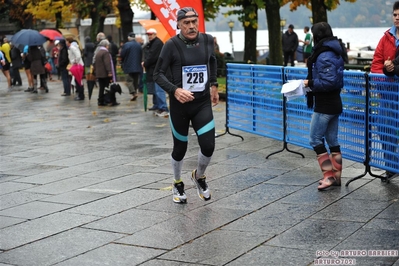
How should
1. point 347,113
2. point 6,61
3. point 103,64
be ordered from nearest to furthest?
1. point 347,113
2. point 103,64
3. point 6,61

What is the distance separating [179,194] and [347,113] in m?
2.51

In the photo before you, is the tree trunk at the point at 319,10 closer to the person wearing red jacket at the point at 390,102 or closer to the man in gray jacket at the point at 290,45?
the man in gray jacket at the point at 290,45

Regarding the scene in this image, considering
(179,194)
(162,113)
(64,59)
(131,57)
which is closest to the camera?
(179,194)

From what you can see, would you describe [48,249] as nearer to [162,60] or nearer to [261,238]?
[261,238]

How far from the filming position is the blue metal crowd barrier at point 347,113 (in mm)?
8672

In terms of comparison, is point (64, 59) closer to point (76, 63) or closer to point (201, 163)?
point (76, 63)

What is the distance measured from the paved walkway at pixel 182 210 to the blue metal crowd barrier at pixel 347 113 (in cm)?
28

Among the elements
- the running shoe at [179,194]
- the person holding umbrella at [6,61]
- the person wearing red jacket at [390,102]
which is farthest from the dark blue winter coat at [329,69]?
the person holding umbrella at [6,61]

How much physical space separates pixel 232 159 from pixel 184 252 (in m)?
4.73

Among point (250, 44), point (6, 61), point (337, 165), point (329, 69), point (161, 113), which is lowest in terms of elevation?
point (161, 113)

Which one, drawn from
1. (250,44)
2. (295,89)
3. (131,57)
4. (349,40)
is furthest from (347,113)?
(349,40)

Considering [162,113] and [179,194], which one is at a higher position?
[179,194]

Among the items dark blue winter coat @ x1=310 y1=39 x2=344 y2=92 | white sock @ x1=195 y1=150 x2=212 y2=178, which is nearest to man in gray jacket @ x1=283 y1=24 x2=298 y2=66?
dark blue winter coat @ x1=310 y1=39 x2=344 y2=92

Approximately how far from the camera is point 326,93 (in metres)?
8.59
